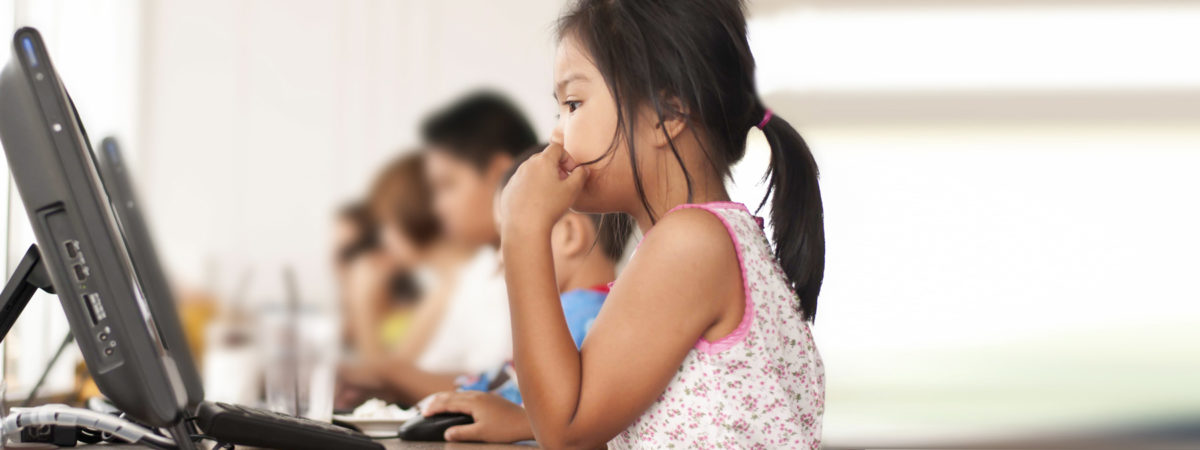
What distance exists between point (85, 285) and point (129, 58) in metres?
2.34

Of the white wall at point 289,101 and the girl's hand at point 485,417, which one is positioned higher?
the white wall at point 289,101

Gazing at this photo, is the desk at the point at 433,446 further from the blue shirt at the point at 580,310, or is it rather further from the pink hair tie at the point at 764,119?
the pink hair tie at the point at 764,119

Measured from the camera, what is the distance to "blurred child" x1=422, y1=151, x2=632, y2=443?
1.11 m

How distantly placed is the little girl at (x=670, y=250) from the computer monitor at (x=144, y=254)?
31 centimetres

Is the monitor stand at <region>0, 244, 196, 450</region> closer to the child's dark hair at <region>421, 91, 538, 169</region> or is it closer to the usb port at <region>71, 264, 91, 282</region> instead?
the usb port at <region>71, 264, 91, 282</region>

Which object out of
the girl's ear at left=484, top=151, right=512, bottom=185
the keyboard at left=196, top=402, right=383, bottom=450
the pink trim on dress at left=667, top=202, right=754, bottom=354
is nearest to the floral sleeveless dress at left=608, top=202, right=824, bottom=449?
the pink trim on dress at left=667, top=202, right=754, bottom=354

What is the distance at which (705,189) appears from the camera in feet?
2.90

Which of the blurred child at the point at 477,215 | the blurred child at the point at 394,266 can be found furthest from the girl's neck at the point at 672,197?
the blurred child at the point at 394,266

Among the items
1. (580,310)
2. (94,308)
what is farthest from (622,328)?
(580,310)

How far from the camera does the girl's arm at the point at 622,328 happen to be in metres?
0.75

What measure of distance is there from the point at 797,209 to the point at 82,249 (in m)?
0.55

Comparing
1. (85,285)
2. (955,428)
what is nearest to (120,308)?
(85,285)

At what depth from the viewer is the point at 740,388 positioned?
0.77 m

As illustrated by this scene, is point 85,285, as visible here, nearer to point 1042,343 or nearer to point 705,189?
point 705,189
